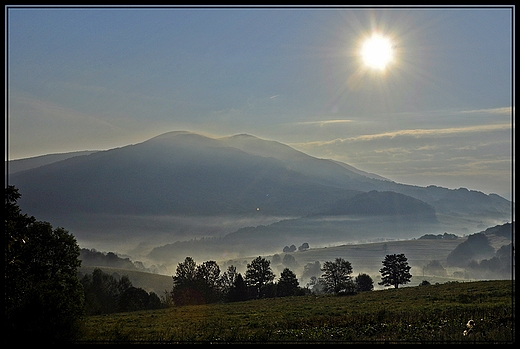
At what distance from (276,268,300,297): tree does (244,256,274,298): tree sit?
331cm

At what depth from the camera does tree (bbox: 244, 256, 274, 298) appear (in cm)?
7138

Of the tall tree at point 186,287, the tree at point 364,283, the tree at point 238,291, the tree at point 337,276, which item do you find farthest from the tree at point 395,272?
the tall tree at point 186,287

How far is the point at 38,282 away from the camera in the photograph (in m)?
23.0

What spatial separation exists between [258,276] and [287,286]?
6465mm

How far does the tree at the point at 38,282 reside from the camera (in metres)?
13.2

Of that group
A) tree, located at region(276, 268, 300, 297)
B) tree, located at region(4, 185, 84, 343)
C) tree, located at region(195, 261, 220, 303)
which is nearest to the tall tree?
tree, located at region(195, 261, 220, 303)

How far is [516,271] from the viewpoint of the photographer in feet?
29.1

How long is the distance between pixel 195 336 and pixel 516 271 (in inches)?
452

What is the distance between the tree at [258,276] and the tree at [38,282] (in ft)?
148

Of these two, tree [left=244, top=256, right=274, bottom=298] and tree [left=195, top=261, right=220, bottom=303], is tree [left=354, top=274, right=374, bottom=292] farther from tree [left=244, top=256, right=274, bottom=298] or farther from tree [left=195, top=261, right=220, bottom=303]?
tree [left=195, top=261, right=220, bottom=303]

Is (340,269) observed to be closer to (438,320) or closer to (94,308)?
(94,308)

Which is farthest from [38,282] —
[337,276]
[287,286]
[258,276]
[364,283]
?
[337,276]

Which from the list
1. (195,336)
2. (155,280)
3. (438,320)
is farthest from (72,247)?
(155,280)

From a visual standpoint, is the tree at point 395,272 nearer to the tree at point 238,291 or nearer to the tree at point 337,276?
the tree at point 337,276
